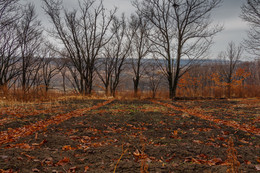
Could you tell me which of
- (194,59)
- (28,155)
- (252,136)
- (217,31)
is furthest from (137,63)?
(28,155)

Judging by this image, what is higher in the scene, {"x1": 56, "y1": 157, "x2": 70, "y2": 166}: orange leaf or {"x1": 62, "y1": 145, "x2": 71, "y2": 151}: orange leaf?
{"x1": 56, "y1": 157, "x2": 70, "y2": 166}: orange leaf

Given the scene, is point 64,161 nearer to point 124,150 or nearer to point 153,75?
point 124,150

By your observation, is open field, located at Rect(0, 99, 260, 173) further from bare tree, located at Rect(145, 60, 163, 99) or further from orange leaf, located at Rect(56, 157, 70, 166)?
bare tree, located at Rect(145, 60, 163, 99)

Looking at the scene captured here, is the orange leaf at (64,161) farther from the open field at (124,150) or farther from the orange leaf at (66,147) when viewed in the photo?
the orange leaf at (66,147)

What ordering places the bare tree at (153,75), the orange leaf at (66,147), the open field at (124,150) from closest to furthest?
the open field at (124,150)
the orange leaf at (66,147)
the bare tree at (153,75)

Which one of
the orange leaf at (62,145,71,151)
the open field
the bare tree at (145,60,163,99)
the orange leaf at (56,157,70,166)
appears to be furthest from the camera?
the bare tree at (145,60,163,99)

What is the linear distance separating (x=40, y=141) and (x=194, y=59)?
560 inches

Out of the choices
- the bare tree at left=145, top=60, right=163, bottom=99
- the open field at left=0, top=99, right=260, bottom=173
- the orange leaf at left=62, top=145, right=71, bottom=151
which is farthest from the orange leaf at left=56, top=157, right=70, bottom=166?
the bare tree at left=145, top=60, right=163, bottom=99

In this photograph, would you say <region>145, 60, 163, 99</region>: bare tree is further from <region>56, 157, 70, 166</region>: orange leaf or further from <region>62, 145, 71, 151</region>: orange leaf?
<region>56, 157, 70, 166</region>: orange leaf

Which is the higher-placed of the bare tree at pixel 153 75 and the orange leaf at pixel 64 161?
the bare tree at pixel 153 75

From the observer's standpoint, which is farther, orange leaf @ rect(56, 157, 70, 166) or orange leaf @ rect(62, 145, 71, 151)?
orange leaf @ rect(62, 145, 71, 151)

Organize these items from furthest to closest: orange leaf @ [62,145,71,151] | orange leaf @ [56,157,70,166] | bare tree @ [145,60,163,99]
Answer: bare tree @ [145,60,163,99] < orange leaf @ [62,145,71,151] < orange leaf @ [56,157,70,166]

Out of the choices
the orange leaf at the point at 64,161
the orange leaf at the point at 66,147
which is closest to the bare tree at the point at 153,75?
the orange leaf at the point at 66,147

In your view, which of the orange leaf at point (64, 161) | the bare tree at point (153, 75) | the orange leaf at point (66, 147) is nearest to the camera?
the orange leaf at point (64, 161)
